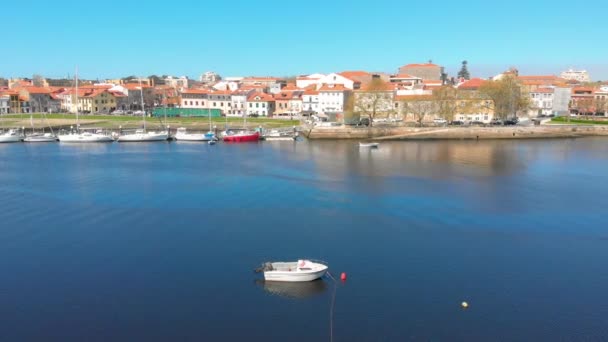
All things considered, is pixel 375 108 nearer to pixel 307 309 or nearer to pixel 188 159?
pixel 188 159

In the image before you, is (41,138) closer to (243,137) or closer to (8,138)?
(8,138)

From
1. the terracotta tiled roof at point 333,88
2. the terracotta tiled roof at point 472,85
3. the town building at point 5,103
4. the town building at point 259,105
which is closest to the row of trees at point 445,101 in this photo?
the terracotta tiled roof at point 472,85

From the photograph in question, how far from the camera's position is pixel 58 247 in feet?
38.7

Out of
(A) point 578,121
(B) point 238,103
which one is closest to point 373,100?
(B) point 238,103

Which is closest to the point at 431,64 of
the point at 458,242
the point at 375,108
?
the point at 375,108

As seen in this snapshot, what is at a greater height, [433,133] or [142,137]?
[142,137]

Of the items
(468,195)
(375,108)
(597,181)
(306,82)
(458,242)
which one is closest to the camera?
(458,242)

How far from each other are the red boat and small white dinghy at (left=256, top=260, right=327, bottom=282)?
2427 cm

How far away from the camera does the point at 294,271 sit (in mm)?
10016

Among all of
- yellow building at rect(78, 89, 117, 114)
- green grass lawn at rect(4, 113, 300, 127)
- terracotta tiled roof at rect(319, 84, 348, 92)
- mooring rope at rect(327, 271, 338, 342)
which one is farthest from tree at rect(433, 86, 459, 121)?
yellow building at rect(78, 89, 117, 114)

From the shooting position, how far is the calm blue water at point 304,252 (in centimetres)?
845

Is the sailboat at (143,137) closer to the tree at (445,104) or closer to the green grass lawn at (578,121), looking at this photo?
the tree at (445,104)

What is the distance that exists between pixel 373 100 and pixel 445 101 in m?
5.52

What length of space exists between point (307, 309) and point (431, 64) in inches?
2141
